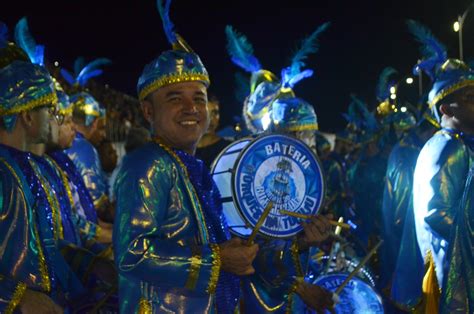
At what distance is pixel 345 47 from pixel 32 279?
13.6 metres

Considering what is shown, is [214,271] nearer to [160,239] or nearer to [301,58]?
[160,239]

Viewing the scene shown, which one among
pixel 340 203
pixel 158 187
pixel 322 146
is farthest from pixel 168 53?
pixel 322 146

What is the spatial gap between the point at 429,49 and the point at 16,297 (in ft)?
12.2

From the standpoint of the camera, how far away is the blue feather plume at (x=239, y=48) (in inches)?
231

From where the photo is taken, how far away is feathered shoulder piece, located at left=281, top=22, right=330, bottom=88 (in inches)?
207

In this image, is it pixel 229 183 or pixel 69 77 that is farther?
pixel 69 77

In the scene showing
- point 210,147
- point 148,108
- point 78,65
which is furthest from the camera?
point 78,65

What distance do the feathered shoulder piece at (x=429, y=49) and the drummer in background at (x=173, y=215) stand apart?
8.39ft

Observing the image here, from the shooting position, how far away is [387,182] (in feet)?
21.9

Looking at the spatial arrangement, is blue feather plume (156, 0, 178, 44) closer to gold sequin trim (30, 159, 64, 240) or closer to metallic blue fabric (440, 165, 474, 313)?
gold sequin trim (30, 159, 64, 240)

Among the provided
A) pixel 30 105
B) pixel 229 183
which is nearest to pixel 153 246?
pixel 229 183

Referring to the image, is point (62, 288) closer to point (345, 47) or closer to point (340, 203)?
point (340, 203)

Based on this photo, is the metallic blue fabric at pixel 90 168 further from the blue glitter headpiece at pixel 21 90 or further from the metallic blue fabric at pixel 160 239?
the metallic blue fabric at pixel 160 239

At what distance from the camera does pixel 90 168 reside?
22.9ft
